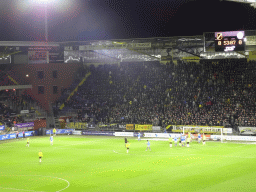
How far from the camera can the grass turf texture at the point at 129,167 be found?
27000 millimetres

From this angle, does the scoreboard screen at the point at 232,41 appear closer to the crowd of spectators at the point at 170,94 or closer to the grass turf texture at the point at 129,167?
the crowd of spectators at the point at 170,94

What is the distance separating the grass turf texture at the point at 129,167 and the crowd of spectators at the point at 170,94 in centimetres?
808

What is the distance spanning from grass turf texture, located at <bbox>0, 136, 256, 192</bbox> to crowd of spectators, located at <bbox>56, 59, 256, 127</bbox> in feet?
26.5

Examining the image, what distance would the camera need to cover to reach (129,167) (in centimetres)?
3472

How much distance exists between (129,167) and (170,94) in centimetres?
3189

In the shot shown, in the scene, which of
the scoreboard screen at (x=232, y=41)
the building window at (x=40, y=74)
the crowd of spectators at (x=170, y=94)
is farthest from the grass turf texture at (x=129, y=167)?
the building window at (x=40, y=74)

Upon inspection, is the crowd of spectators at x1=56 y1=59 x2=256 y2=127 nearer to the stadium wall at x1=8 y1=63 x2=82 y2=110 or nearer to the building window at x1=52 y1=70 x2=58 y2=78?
the stadium wall at x1=8 y1=63 x2=82 y2=110

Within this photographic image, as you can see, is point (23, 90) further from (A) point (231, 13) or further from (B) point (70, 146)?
(A) point (231, 13)

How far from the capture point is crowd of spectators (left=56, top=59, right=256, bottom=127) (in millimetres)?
58219

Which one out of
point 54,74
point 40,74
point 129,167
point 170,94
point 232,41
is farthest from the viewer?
point 54,74

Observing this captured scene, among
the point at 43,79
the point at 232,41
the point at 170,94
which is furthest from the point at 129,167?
the point at 43,79

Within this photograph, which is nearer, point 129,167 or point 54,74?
point 129,167

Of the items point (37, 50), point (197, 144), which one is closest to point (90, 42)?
point (37, 50)

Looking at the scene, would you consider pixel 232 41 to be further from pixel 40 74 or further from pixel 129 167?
pixel 40 74
